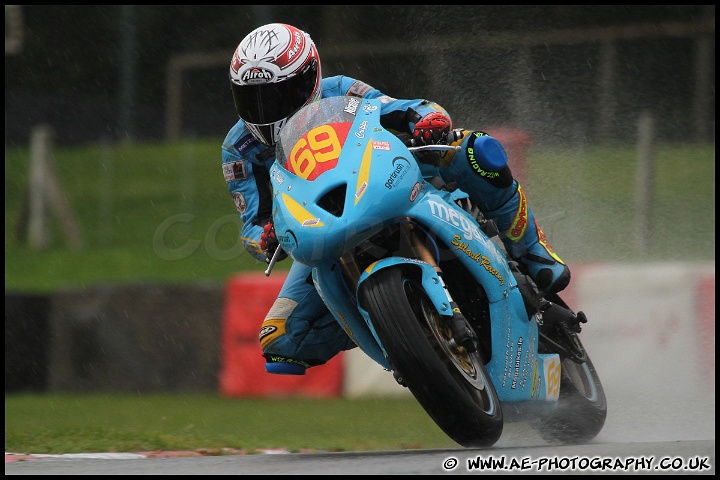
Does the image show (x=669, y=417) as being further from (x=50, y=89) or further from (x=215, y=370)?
(x=50, y=89)

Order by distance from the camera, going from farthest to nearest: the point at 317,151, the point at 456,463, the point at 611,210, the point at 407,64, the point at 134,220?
the point at 134,220
the point at 407,64
the point at 611,210
the point at 317,151
the point at 456,463

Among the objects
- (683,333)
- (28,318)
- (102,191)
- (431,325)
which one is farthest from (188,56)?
(431,325)

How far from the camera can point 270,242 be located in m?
4.91

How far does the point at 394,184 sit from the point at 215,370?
6138 mm

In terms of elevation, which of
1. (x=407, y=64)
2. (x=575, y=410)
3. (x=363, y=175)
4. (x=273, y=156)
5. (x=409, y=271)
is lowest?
(x=575, y=410)

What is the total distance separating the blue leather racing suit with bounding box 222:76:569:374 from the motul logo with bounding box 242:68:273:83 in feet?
1.55

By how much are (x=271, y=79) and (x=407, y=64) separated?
392 inches

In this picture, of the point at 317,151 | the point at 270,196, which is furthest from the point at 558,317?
the point at 317,151

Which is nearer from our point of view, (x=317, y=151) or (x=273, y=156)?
(x=317, y=151)

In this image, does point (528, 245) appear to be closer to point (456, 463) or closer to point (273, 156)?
point (273, 156)

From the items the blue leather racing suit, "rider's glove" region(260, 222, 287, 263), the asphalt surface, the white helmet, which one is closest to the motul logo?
the white helmet

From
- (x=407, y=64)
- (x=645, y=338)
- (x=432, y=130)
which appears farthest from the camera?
(x=407, y=64)

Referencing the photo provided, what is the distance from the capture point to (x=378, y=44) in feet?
54.4

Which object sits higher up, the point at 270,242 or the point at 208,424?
the point at 270,242
